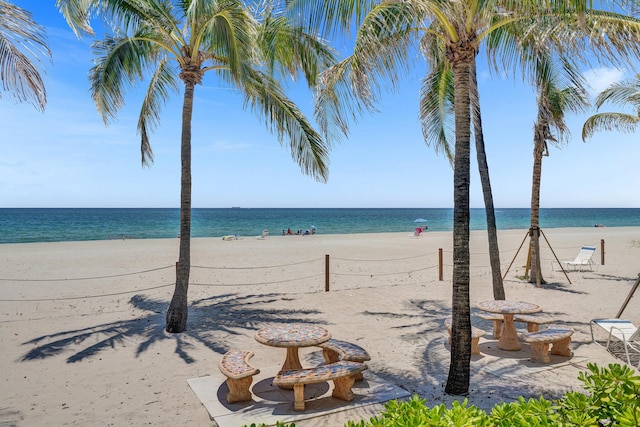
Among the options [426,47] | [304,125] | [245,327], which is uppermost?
[426,47]

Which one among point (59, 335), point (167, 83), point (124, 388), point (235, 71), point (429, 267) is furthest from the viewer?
point (429, 267)

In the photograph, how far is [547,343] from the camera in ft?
18.6

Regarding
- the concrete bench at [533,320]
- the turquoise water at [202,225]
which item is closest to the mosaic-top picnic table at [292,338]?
the concrete bench at [533,320]

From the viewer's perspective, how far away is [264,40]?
752cm

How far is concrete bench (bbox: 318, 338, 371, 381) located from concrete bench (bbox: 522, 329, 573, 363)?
229 centimetres

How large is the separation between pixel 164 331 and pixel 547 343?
237 inches

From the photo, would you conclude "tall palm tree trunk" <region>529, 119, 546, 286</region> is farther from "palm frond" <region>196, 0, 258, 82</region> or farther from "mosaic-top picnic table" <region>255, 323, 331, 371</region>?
"palm frond" <region>196, 0, 258, 82</region>

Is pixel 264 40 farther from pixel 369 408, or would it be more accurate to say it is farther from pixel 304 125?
pixel 369 408

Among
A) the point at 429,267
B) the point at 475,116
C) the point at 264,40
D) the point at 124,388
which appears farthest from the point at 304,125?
the point at 429,267

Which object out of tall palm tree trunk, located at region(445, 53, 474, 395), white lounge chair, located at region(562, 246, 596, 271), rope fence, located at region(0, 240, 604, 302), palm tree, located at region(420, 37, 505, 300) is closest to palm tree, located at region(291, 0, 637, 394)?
tall palm tree trunk, located at region(445, 53, 474, 395)

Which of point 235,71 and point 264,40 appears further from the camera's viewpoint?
point 264,40

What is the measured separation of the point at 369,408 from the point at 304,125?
5.50m

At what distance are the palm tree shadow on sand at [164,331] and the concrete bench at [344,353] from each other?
1861 mm

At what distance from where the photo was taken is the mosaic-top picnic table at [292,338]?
4.81 meters
